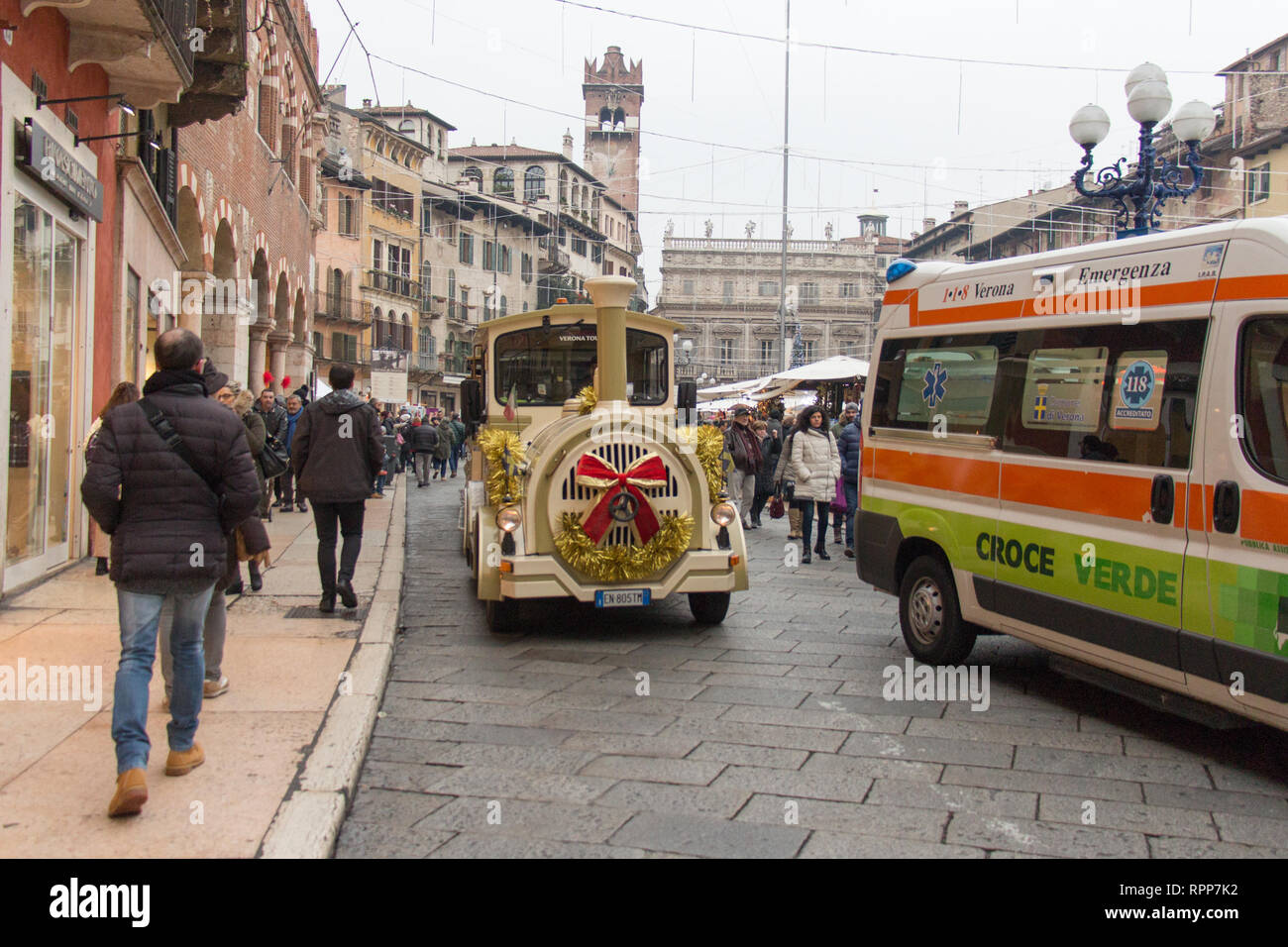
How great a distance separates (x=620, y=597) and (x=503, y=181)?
7036 cm

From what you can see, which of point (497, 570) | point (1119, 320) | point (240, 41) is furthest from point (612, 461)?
point (240, 41)

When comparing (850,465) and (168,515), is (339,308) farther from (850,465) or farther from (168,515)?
(168,515)

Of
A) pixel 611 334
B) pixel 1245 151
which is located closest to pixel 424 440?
pixel 611 334

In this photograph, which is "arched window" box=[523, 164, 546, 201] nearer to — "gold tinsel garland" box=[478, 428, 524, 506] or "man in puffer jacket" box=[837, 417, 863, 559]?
"man in puffer jacket" box=[837, 417, 863, 559]

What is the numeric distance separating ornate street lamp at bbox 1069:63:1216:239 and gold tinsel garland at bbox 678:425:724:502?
22.8 ft

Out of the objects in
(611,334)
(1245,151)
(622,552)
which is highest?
(1245,151)

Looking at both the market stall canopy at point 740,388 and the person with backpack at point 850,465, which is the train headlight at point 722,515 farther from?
the market stall canopy at point 740,388

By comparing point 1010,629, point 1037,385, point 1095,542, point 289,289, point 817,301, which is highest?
point 817,301

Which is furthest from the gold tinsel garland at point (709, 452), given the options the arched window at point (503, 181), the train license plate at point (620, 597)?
the arched window at point (503, 181)

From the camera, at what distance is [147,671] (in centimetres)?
438

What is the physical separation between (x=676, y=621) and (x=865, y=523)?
169 cm

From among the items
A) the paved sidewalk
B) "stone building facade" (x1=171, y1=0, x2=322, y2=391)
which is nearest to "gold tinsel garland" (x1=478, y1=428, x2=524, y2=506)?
the paved sidewalk
